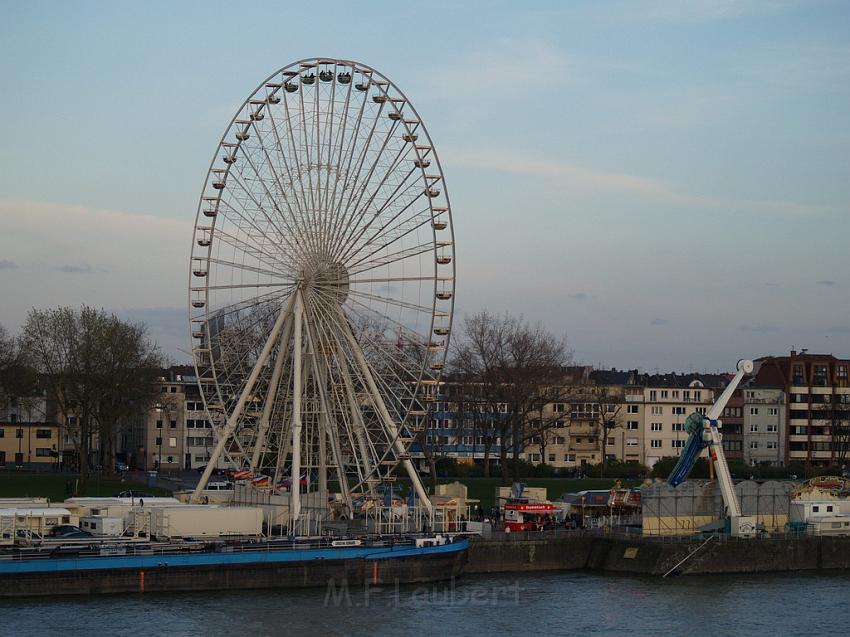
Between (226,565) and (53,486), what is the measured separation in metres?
43.3

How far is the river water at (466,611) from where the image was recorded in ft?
189

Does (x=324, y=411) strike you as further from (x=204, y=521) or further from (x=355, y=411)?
(x=204, y=521)

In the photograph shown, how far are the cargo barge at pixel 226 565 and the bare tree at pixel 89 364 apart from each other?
45.4 metres

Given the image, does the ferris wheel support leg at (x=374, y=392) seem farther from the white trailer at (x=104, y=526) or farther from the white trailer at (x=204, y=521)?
the white trailer at (x=104, y=526)

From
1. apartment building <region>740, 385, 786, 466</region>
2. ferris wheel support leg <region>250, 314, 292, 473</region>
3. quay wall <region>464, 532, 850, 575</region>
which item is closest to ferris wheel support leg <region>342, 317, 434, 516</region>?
ferris wheel support leg <region>250, 314, 292, 473</region>

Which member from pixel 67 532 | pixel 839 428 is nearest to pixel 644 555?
pixel 67 532

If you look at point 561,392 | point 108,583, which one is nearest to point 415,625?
point 108,583

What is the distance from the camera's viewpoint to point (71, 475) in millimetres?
115188

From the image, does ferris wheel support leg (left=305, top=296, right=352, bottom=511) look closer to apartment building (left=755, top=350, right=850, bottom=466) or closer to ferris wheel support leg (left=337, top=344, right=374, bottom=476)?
ferris wheel support leg (left=337, top=344, right=374, bottom=476)

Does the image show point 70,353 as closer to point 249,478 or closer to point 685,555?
point 249,478

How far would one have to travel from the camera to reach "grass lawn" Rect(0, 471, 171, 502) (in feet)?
330

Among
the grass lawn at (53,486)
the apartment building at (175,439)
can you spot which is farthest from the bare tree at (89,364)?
the apartment building at (175,439)

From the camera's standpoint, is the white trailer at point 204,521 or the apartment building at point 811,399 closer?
the white trailer at point 204,521

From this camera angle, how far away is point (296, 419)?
233ft
